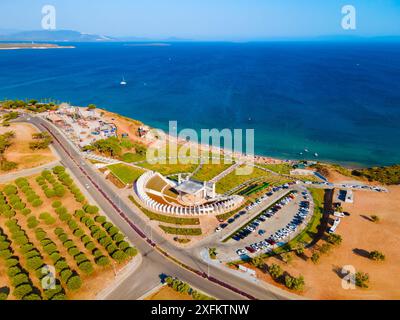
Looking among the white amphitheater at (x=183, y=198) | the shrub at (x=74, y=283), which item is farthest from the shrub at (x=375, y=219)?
the shrub at (x=74, y=283)

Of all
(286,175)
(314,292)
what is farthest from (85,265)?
(286,175)

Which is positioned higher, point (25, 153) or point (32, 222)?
point (25, 153)

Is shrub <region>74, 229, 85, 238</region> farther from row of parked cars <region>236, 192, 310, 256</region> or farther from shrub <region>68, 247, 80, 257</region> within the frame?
row of parked cars <region>236, 192, 310, 256</region>

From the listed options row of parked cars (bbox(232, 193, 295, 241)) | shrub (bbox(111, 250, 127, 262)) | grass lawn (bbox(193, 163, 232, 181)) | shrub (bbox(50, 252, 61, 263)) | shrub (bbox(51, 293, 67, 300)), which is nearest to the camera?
shrub (bbox(51, 293, 67, 300))

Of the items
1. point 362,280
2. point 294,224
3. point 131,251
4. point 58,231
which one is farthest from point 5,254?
point 362,280

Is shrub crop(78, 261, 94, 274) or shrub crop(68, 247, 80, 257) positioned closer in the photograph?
shrub crop(78, 261, 94, 274)

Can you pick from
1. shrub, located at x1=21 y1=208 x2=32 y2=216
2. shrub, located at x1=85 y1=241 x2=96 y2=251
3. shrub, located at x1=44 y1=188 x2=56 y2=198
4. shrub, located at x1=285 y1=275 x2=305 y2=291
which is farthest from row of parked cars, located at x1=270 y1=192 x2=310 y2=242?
shrub, located at x1=21 y1=208 x2=32 y2=216

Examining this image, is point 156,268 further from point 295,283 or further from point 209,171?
point 209,171
